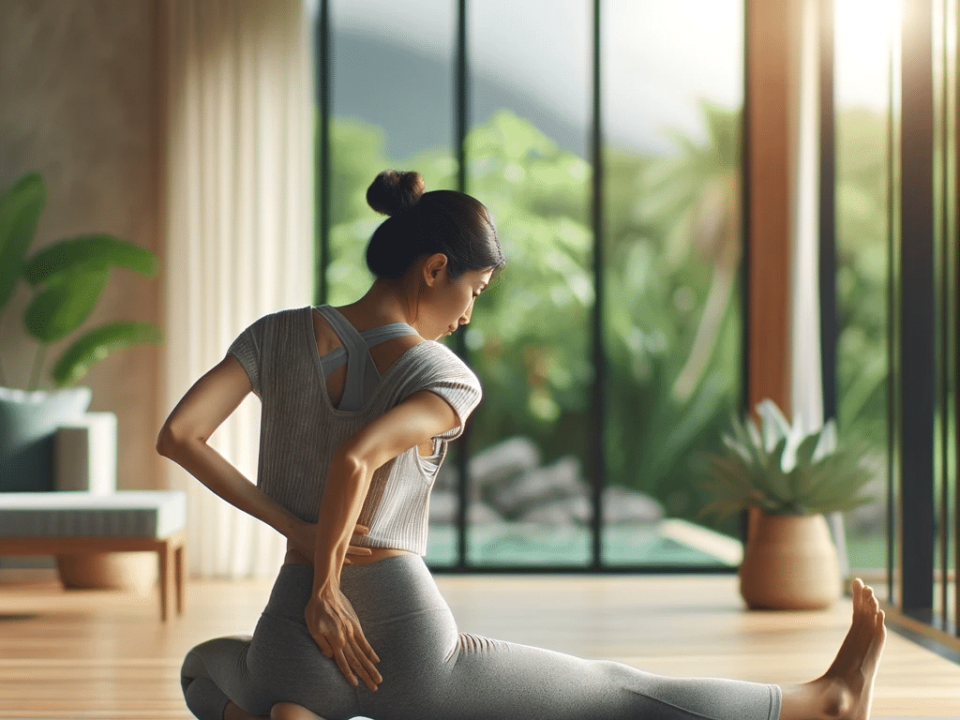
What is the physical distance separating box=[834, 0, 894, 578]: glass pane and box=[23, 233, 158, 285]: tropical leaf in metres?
3.19

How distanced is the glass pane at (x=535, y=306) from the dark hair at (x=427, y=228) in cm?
332

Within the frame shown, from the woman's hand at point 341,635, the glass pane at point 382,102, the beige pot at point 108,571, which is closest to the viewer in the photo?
the woman's hand at point 341,635

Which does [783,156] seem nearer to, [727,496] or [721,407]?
[721,407]

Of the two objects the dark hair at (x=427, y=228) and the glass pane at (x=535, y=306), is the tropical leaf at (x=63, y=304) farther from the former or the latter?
the dark hair at (x=427, y=228)

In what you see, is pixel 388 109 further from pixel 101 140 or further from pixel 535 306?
pixel 101 140

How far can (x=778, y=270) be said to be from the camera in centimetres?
493

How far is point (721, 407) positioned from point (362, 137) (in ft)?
6.79

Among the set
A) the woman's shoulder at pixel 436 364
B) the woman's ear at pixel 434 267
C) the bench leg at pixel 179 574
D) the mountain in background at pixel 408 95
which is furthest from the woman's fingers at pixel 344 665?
the mountain in background at pixel 408 95

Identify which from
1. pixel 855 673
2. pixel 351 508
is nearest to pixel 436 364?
→ pixel 351 508

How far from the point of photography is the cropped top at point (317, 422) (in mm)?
1618

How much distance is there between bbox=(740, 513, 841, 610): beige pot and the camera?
3.92 meters

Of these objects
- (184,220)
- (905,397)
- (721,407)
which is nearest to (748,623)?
(905,397)

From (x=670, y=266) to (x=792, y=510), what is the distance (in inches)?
59.3

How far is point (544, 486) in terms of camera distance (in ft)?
16.6
